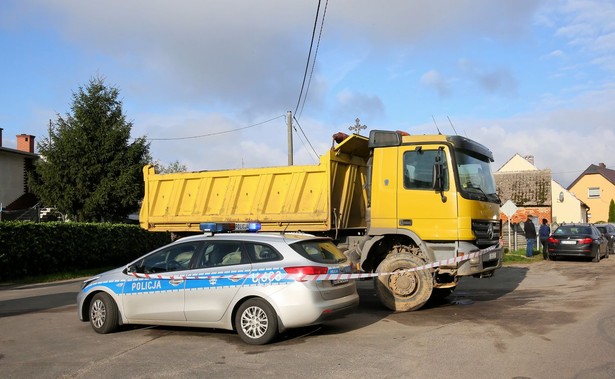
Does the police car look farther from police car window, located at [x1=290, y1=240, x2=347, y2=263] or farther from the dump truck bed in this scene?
the dump truck bed

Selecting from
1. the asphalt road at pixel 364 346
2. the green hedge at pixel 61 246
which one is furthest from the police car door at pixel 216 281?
the green hedge at pixel 61 246

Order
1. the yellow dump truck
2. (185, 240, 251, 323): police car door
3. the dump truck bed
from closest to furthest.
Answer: (185, 240, 251, 323): police car door → the yellow dump truck → the dump truck bed

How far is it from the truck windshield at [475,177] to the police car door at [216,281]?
4.05 meters

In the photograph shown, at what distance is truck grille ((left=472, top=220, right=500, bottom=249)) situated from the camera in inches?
365

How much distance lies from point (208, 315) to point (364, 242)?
11.6 feet

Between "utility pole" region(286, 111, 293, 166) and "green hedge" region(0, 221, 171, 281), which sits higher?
"utility pole" region(286, 111, 293, 166)

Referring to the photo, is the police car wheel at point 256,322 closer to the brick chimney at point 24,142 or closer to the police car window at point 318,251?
the police car window at point 318,251

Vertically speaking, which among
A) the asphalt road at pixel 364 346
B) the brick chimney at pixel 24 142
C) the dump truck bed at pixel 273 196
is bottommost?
the asphalt road at pixel 364 346

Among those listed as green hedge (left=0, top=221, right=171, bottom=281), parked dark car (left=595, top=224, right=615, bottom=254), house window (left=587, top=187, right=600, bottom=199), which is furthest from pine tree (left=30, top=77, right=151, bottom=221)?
house window (left=587, top=187, right=600, bottom=199)

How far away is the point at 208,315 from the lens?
7434 millimetres

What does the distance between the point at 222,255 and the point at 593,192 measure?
238ft

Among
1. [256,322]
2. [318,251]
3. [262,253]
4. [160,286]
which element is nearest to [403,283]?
[318,251]

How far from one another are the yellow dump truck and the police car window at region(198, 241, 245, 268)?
2.40 meters

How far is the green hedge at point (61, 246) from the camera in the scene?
1573 cm
